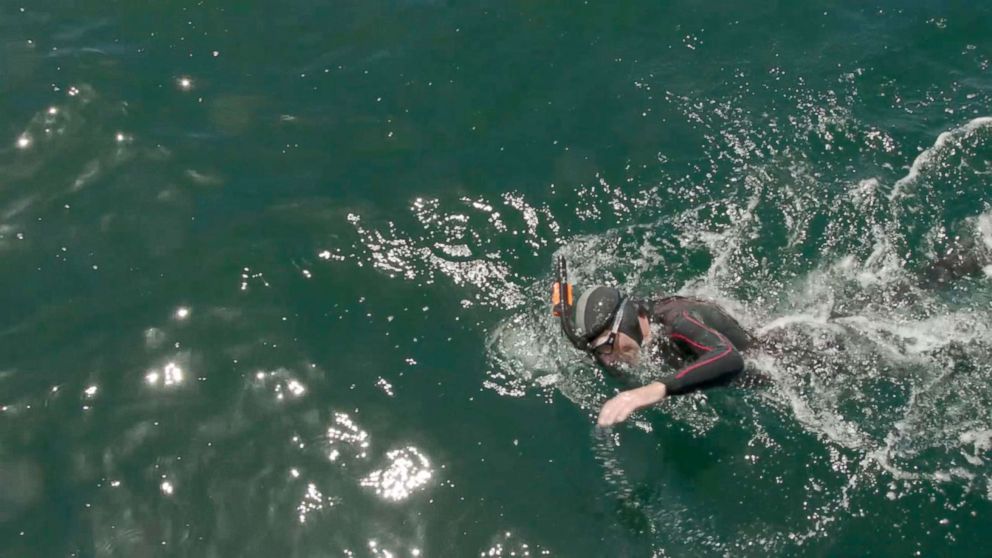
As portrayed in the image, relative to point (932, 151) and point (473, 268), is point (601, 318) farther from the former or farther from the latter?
point (932, 151)

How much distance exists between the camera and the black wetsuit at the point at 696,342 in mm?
7703

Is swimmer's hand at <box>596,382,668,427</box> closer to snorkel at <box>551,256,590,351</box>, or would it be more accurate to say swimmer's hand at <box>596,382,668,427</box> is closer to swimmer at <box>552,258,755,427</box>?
swimmer at <box>552,258,755,427</box>

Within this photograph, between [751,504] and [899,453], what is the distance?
1708 millimetres

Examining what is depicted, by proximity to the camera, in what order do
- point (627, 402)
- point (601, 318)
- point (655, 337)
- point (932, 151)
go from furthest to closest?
point (932, 151)
point (655, 337)
point (601, 318)
point (627, 402)

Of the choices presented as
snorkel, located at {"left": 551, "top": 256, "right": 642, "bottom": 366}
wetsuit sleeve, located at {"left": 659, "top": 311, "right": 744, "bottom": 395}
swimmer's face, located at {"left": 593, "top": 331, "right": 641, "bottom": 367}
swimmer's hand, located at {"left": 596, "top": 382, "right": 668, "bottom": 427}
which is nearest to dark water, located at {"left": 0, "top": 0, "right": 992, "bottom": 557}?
swimmer's face, located at {"left": 593, "top": 331, "right": 641, "bottom": 367}

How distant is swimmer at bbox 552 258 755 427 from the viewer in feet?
24.9

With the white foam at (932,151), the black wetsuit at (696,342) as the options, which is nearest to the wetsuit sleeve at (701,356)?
the black wetsuit at (696,342)

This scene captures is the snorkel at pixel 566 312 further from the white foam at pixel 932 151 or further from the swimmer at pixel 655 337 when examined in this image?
the white foam at pixel 932 151

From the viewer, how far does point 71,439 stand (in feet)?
28.5

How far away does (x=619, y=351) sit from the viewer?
8.21 m

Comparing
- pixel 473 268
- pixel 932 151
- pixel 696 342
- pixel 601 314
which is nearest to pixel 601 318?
pixel 601 314

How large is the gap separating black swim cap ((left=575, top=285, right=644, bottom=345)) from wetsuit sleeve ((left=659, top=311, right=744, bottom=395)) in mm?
504

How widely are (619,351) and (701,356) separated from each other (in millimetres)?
809

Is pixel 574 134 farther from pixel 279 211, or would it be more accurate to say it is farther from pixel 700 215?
pixel 279 211
